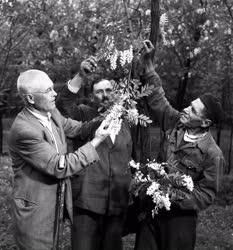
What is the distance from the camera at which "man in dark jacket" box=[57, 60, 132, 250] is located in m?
4.08

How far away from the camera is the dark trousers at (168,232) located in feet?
12.7

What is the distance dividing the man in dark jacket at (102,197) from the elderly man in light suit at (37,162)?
2.05ft

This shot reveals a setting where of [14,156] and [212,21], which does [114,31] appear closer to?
[14,156]

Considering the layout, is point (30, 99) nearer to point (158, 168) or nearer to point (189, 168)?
point (158, 168)

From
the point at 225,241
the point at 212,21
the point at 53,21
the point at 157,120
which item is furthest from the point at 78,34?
the point at 157,120

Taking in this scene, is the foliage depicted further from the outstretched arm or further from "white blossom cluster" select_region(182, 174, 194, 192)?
"white blossom cluster" select_region(182, 174, 194, 192)

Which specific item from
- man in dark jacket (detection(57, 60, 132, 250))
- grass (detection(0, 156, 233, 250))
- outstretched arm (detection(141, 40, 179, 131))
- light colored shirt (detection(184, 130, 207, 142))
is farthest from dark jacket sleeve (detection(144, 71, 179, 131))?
grass (detection(0, 156, 233, 250))

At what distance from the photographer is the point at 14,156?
346cm

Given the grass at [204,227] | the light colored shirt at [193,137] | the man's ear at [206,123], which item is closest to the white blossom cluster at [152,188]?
the light colored shirt at [193,137]

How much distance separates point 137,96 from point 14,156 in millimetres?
1015

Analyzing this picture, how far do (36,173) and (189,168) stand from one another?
1249 millimetres

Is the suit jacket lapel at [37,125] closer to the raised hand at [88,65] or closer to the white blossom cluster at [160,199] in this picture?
the raised hand at [88,65]

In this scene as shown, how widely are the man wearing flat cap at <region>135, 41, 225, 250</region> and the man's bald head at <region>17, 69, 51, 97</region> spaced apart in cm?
94

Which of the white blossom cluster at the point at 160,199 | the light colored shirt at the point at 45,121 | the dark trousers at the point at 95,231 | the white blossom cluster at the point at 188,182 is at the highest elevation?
the light colored shirt at the point at 45,121
